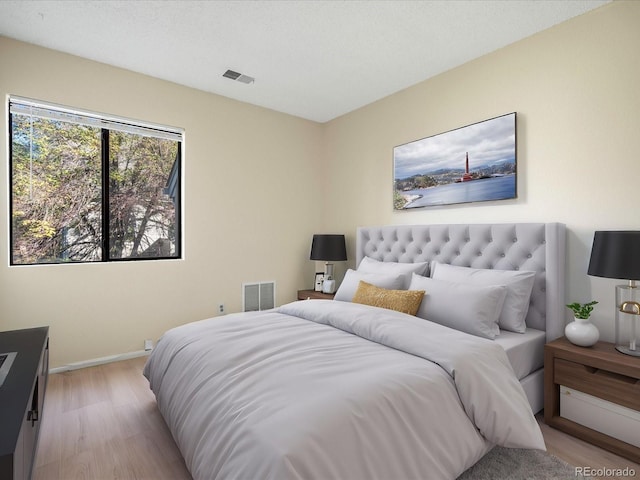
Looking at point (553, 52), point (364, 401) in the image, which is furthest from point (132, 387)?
point (553, 52)

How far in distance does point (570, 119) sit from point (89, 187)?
3.81m

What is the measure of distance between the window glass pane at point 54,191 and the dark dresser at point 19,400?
0.96 meters

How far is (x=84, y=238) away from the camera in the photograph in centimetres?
298

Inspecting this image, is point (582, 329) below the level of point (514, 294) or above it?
below

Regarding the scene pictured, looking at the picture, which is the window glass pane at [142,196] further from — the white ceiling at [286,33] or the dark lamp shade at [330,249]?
the dark lamp shade at [330,249]

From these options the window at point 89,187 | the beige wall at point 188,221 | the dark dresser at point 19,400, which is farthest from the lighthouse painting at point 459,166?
the dark dresser at point 19,400

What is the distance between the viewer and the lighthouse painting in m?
2.62

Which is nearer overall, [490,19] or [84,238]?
[490,19]

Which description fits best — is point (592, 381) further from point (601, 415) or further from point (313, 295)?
point (313, 295)

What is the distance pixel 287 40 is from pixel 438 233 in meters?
1.95

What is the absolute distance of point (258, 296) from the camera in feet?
12.6

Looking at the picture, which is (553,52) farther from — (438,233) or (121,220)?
(121,220)

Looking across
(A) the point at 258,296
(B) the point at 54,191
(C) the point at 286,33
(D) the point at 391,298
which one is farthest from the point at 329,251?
(B) the point at 54,191

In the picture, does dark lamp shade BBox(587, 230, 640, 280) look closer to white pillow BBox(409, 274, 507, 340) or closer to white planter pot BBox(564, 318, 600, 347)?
white planter pot BBox(564, 318, 600, 347)
